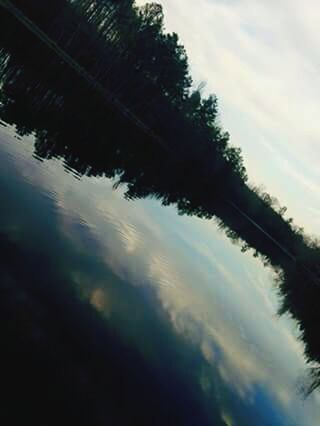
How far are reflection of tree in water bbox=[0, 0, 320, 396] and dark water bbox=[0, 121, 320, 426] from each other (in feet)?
11.0

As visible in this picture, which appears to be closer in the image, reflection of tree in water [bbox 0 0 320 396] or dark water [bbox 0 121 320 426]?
dark water [bbox 0 121 320 426]

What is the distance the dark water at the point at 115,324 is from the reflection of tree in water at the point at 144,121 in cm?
335

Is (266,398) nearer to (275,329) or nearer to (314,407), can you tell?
(314,407)

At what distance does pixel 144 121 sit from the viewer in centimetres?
5756

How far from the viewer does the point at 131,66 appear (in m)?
55.5

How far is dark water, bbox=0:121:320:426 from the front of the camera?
7504 millimetres

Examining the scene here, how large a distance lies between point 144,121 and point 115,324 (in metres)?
50.7

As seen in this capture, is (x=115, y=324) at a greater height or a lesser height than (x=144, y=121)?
lesser

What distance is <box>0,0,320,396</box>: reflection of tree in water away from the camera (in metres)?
24.0

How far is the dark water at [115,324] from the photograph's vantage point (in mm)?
7504

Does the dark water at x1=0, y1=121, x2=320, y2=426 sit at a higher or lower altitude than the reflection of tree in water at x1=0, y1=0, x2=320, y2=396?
lower

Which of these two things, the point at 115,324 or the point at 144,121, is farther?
the point at 144,121

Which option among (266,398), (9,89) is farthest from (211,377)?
(9,89)

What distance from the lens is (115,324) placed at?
10602 millimetres
